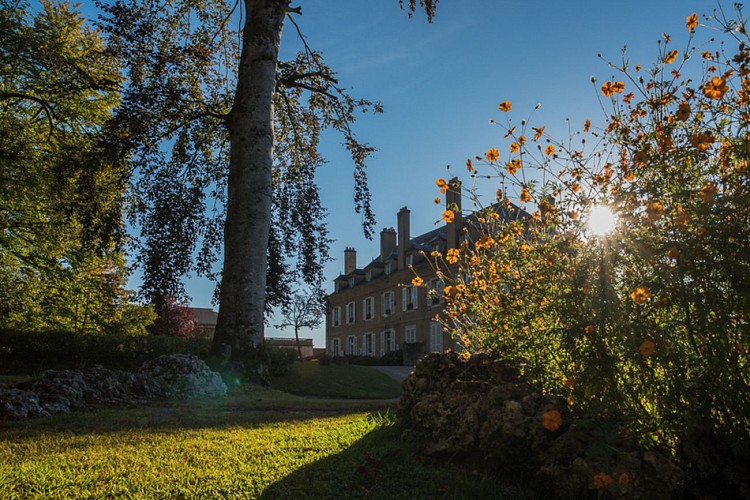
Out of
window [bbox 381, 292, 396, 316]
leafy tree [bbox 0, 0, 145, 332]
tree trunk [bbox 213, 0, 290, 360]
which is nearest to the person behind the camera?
tree trunk [bbox 213, 0, 290, 360]

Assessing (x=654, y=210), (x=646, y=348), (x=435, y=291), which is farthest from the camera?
(x=435, y=291)

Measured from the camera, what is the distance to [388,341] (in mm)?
35500

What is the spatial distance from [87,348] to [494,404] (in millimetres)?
11993

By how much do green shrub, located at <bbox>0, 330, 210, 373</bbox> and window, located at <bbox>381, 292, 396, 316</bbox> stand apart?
2310 centimetres

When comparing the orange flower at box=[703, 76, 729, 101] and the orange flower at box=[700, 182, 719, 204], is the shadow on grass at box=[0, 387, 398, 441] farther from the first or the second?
the orange flower at box=[703, 76, 729, 101]

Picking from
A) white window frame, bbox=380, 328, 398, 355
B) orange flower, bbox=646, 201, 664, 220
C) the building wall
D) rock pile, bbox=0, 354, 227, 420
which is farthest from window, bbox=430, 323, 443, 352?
orange flower, bbox=646, 201, 664, 220

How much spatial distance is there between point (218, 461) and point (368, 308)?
116ft

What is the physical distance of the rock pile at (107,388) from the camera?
586cm

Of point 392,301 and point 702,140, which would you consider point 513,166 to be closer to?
point 702,140

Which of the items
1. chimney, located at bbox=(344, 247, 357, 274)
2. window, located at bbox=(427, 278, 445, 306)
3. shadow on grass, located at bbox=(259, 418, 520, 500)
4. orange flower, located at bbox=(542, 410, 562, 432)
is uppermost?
chimney, located at bbox=(344, 247, 357, 274)

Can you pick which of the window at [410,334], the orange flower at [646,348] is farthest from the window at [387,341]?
the orange flower at [646,348]

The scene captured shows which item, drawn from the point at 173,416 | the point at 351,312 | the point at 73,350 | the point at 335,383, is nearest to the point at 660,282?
the point at 173,416

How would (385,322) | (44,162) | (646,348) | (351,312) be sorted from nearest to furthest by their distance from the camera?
(646,348), (44,162), (385,322), (351,312)

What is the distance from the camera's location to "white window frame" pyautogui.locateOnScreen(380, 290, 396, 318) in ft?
116
